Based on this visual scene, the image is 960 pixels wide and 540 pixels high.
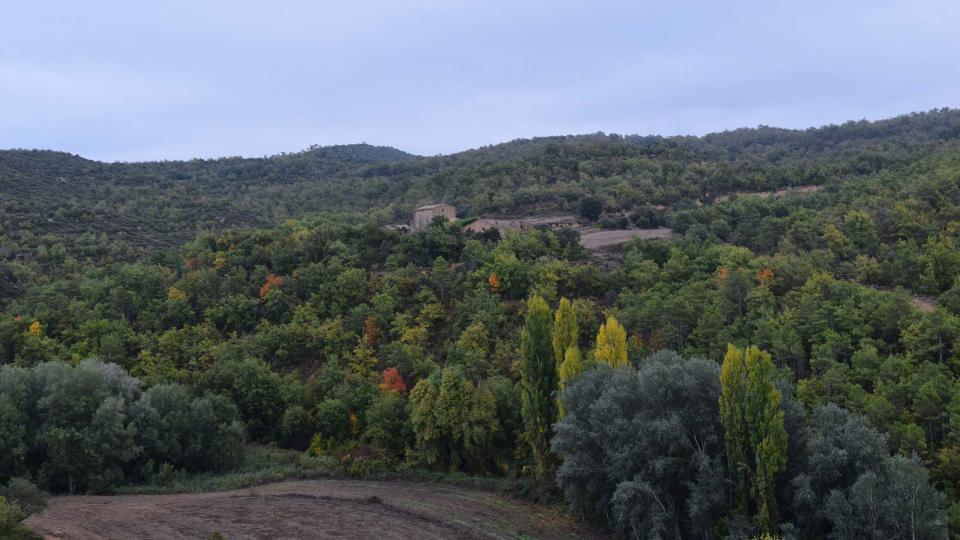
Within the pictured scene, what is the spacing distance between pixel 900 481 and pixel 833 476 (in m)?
1.49

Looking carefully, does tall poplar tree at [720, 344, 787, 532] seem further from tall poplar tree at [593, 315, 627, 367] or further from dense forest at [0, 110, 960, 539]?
tall poplar tree at [593, 315, 627, 367]

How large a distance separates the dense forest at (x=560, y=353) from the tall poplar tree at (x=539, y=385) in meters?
0.09

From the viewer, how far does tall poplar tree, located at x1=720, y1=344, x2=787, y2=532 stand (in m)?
16.8

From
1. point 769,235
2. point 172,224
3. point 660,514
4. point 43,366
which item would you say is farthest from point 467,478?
point 172,224

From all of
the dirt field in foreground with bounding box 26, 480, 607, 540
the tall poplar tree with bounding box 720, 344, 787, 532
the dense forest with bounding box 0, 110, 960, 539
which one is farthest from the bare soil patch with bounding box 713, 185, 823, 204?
the dirt field in foreground with bounding box 26, 480, 607, 540

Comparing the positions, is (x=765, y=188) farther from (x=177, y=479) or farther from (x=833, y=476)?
(x=177, y=479)

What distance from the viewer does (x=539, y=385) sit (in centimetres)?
2255

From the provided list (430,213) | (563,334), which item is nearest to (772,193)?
(430,213)

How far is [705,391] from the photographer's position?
18797 mm

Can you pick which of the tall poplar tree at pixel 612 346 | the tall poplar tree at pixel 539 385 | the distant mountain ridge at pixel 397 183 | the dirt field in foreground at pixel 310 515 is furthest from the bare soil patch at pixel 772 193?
the dirt field in foreground at pixel 310 515

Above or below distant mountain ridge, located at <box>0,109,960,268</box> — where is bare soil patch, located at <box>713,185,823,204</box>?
below

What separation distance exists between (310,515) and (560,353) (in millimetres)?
9581

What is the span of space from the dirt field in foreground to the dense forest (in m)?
1.41

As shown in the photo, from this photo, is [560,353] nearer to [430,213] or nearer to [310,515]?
[310,515]
